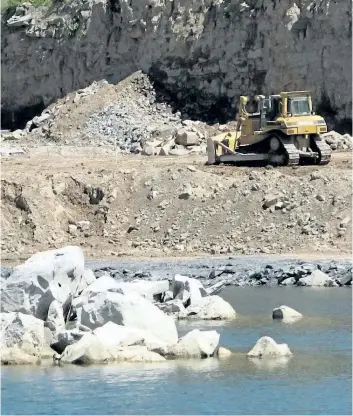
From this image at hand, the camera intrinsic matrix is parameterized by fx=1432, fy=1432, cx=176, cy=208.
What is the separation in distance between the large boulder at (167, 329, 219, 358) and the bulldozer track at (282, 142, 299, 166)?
49.5 ft

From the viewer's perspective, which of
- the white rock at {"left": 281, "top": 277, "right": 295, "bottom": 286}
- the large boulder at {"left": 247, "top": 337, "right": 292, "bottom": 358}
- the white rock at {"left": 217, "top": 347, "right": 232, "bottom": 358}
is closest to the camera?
the large boulder at {"left": 247, "top": 337, "right": 292, "bottom": 358}

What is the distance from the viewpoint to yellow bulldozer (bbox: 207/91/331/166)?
34594 millimetres

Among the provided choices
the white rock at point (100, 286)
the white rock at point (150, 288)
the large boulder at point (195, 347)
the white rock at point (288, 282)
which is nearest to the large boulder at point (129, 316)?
the large boulder at point (195, 347)

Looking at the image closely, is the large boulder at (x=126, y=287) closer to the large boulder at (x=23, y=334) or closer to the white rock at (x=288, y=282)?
the large boulder at (x=23, y=334)

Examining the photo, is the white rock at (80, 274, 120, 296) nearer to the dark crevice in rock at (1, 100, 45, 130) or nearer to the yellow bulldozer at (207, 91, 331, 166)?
the yellow bulldozer at (207, 91, 331, 166)

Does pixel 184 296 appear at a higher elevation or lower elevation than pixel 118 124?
lower

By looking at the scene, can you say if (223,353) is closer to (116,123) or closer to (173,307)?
(173,307)

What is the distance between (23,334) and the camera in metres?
20.2

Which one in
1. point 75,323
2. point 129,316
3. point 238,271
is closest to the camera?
point 129,316

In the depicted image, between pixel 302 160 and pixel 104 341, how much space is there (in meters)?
16.9

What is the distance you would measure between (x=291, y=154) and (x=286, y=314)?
11.5m

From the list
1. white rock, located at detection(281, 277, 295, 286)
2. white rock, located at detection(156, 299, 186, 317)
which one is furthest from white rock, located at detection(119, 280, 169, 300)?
white rock, located at detection(281, 277, 295, 286)

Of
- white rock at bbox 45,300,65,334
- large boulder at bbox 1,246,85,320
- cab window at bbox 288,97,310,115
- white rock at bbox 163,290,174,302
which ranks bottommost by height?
white rock at bbox 163,290,174,302

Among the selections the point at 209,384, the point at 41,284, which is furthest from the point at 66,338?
the point at 209,384
